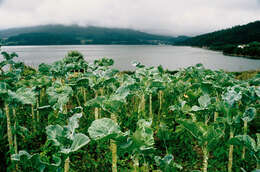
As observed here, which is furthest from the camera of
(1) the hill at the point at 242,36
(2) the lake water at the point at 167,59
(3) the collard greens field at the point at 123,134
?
(1) the hill at the point at 242,36

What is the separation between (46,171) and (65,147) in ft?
0.82

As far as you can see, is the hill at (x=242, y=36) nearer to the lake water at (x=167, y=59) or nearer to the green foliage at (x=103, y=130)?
the lake water at (x=167, y=59)

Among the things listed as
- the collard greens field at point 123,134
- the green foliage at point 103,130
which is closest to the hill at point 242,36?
the collard greens field at point 123,134

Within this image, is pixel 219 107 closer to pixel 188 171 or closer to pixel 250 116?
pixel 250 116

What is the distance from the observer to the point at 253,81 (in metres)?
4.72

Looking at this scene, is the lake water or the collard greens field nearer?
the collard greens field

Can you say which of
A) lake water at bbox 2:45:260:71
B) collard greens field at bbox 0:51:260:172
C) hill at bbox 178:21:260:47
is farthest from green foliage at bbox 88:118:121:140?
hill at bbox 178:21:260:47

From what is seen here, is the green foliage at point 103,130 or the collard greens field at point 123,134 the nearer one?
the green foliage at point 103,130

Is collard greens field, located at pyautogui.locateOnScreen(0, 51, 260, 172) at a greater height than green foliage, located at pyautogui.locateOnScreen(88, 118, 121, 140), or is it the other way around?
green foliage, located at pyautogui.locateOnScreen(88, 118, 121, 140)

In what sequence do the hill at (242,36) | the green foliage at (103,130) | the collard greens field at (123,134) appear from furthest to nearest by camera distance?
the hill at (242,36) < the collard greens field at (123,134) < the green foliage at (103,130)

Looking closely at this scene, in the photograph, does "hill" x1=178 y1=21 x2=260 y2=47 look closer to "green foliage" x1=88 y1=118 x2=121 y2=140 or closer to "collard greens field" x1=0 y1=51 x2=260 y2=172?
"collard greens field" x1=0 y1=51 x2=260 y2=172

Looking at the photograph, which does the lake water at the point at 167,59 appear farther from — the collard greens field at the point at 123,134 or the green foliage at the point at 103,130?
the green foliage at the point at 103,130

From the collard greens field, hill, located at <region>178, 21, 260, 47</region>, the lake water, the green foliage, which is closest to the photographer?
the green foliage

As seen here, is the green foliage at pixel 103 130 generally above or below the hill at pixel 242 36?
below
